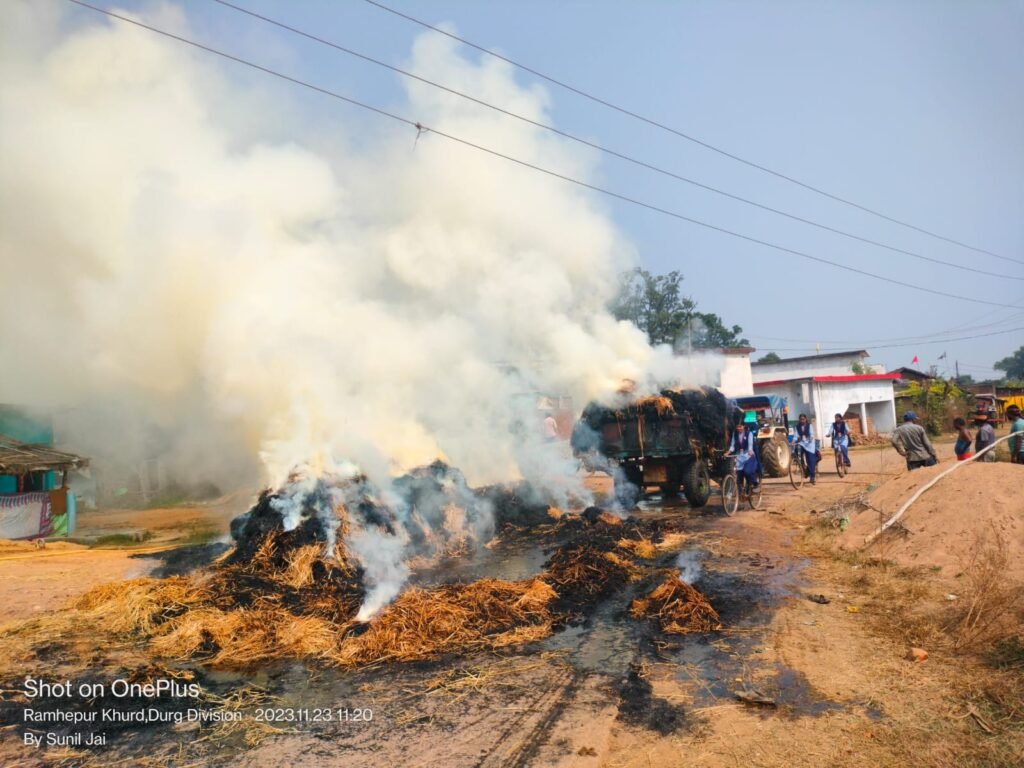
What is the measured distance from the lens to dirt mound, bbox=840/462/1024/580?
754 cm

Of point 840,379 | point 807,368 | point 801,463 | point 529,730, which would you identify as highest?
point 807,368

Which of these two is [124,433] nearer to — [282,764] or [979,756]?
[282,764]

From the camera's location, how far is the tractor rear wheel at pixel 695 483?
45.4 ft

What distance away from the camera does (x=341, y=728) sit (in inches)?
176

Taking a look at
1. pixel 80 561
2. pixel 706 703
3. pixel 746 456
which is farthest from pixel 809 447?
pixel 80 561

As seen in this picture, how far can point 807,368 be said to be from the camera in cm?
4706

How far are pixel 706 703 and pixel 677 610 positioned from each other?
6.63 ft

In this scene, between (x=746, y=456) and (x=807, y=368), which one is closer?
(x=746, y=456)

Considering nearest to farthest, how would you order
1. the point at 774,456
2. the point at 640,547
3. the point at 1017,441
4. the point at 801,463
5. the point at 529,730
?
the point at 529,730 < the point at 640,547 < the point at 1017,441 < the point at 801,463 < the point at 774,456

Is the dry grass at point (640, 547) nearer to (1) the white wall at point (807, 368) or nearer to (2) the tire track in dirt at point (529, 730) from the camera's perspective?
(2) the tire track in dirt at point (529, 730)

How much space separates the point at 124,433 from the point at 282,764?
2139 centimetres

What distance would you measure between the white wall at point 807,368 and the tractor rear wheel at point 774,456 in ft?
94.1

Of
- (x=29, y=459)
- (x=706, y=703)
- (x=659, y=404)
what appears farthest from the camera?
(x=29, y=459)

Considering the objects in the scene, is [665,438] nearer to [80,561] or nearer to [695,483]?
[695,483]
